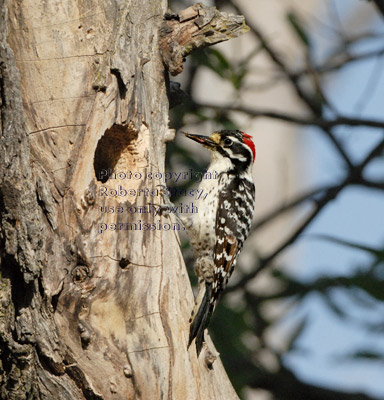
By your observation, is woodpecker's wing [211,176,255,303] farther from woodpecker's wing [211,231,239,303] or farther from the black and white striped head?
the black and white striped head

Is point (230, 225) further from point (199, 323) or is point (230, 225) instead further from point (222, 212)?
point (199, 323)

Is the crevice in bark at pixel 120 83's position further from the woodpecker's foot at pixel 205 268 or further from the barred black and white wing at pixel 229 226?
the woodpecker's foot at pixel 205 268

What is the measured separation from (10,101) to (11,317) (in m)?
0.93

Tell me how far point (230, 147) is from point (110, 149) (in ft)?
4.89

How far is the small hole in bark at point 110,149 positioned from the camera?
3.24 metres

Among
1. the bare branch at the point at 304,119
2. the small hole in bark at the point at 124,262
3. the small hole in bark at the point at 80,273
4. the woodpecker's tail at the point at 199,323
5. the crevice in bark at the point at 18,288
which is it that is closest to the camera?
the crevice in bark at the point at 18,288

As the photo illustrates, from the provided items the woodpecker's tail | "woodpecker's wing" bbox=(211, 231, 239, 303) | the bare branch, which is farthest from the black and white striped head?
the woodpecker's tail

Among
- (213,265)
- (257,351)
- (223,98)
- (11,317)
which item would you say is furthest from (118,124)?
(223,98)

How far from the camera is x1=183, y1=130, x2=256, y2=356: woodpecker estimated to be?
428 cm

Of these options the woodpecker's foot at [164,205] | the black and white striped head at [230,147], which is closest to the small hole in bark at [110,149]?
the woodpecker's foot at [164,205]

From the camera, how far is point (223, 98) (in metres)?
9.11

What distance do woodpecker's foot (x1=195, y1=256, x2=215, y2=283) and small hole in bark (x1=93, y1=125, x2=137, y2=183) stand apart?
3.77 ft

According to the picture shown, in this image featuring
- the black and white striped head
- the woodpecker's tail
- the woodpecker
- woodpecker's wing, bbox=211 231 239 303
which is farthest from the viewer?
the black and white striped head

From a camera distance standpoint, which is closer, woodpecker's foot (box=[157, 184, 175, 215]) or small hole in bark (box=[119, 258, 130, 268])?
small hole in bark (box=[119, 258, 130, 268])
